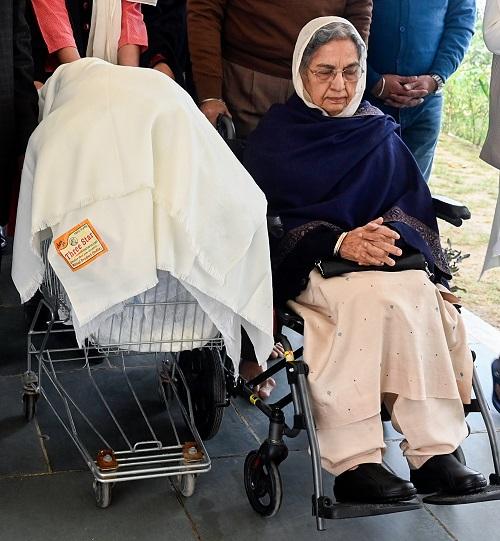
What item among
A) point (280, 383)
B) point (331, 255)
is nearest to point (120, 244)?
point (331, 255)

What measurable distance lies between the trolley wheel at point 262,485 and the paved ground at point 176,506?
0.04 m

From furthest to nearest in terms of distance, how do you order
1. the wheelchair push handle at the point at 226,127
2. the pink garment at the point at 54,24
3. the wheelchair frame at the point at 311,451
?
1. the wheelchair push handle at the point at 226,127
2. the pink garment at the point at 54,24
3. the wheelchair frame at the point at 311,451

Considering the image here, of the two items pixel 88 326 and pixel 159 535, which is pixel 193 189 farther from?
pixel 159 535

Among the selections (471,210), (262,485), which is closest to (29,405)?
(262,485)

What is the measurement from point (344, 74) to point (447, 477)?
4.18ft

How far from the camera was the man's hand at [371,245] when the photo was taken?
8.48 ft

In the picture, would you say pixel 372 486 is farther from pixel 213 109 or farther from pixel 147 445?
pixel 213 109

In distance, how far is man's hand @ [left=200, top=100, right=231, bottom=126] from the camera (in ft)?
10.5

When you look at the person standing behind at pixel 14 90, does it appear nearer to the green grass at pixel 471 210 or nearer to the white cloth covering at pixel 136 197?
the white cloth covering at pixel 136 197

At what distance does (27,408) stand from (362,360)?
1.22m

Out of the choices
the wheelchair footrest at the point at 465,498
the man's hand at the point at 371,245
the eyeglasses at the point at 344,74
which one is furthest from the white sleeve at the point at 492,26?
the wheelchair footrest at the point at 465,498

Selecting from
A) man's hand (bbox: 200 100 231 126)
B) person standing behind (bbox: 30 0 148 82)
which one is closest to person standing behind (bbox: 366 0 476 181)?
man's hand (bbox: 200 100 231 126)

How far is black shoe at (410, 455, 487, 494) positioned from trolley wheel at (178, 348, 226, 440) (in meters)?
0.67

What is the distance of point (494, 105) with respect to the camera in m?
3.34
